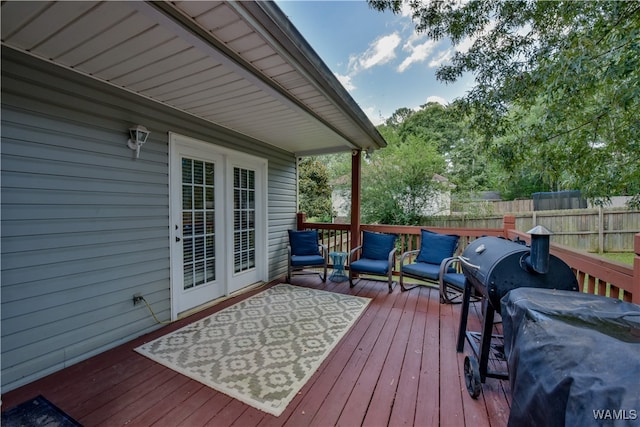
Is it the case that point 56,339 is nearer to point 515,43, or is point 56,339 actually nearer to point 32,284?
point 32,284

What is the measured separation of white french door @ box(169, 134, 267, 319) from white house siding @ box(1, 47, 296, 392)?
17cm

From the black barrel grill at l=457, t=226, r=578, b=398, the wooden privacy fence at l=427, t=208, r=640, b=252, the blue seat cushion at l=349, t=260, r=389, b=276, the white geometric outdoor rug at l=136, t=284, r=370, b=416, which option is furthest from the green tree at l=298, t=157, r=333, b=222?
the black barrel grill at l=457, t=226, r=578, b=398

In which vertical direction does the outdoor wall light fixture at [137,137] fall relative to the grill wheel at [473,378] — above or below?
above

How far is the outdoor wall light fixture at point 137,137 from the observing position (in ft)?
8.34

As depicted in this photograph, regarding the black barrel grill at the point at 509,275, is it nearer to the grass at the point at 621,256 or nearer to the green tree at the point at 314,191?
the grass at the point at 621,256

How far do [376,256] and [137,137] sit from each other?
3.53 meters

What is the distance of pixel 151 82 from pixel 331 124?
201cm

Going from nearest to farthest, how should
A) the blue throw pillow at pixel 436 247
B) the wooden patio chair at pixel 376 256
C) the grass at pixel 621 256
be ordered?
1. the blue throw pillow at pixel 436 247
2. the wooden patio chair at pixel 376 256
3. the grass at pixel 621 256

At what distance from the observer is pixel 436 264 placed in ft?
12.3

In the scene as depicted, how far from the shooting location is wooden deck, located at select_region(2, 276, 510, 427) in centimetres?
158

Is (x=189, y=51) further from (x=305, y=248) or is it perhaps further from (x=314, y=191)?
(x=314, y=191)

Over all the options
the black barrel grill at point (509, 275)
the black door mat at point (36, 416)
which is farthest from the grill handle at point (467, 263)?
the black door mat at point (36, 416)

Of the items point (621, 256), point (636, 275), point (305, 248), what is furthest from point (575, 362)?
point (621, 256)

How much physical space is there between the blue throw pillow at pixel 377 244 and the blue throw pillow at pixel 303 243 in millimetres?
853
